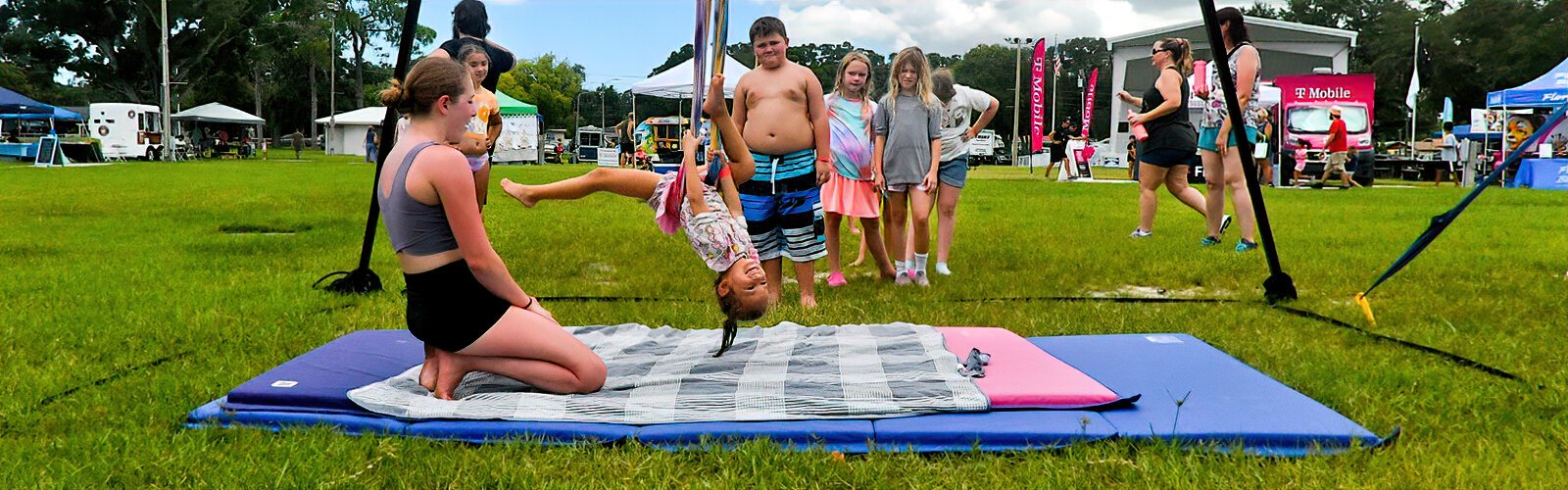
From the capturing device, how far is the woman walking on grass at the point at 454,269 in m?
Answer: 3.14

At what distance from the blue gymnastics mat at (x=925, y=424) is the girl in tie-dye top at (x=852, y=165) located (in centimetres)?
309

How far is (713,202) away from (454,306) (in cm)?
101

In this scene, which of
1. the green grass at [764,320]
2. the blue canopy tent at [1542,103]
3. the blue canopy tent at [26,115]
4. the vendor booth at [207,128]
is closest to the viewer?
the green grass at [764,320]

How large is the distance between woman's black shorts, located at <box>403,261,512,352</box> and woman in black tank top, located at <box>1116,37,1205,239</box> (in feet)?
17.9

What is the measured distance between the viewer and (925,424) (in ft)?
9.83

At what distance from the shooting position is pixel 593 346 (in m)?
4.26

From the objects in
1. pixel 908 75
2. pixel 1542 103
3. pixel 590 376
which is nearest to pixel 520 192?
pixel 590 376

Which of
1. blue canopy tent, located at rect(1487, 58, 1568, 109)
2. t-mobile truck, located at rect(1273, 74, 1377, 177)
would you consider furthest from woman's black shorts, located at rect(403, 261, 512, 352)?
t-mobile truck, located at rect(1273, 74, 1377, 177)

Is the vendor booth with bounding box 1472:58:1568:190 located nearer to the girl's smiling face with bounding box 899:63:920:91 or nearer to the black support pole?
the girl's smiling face with bounding box 899:63:920:91

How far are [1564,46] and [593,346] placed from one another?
5240 cm

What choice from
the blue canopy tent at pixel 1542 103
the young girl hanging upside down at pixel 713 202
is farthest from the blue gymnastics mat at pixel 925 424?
the blue canopy tent at pixel 1542 103

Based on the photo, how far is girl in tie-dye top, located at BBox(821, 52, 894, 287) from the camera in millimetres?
6516

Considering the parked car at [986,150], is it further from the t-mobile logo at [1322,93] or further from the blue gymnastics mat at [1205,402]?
the blue gymnastics mat at [1205,402]

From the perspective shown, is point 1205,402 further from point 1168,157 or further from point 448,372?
point 1168,157
